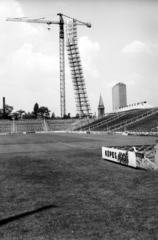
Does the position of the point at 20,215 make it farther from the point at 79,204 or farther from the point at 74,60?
the point at 74,60

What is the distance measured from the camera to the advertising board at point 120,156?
46.2ft

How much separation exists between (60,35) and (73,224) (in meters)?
131

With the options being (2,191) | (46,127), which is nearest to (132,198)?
(2,191)

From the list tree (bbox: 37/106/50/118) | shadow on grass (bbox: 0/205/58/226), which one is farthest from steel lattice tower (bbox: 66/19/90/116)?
A: shadow on grass (bbox: 0/205/58/226)

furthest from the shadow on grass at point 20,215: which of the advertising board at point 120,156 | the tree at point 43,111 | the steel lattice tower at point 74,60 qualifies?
the tree at point 43,111

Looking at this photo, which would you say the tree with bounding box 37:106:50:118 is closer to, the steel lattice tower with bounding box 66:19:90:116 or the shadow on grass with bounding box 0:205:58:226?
the steel lattice tower with bounding box 66:19:90:116

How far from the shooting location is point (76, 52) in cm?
11925

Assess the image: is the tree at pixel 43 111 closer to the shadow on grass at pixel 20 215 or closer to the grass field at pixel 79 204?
the grass field at pixel 79 204

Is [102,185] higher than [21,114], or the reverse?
[21,114]

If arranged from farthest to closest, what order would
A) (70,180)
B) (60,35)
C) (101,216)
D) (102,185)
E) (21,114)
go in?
(21,114)
(60,35)
(70,180)
(102,185)
(101,216)

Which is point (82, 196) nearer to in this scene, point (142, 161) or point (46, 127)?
point (142, 161)

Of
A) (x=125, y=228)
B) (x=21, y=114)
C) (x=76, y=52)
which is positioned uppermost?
(x=76, y=52)

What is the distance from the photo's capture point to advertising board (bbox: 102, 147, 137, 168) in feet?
46.2

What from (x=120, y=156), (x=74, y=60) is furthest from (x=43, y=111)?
(x=120, y=156)
